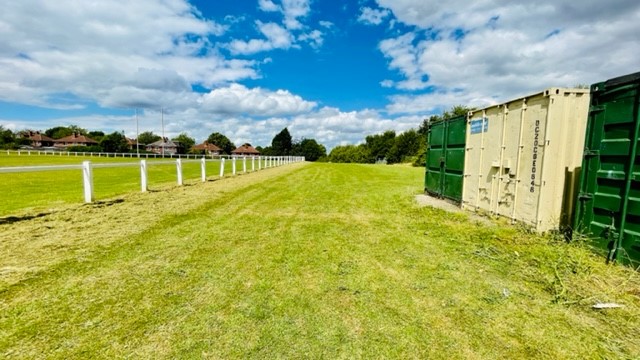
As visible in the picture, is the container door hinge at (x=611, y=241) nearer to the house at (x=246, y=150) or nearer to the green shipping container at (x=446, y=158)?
the green shipping container at (x=446, y=158)

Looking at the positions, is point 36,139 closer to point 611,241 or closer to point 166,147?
point 166,147

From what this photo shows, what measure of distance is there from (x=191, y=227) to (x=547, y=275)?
5.96 metres

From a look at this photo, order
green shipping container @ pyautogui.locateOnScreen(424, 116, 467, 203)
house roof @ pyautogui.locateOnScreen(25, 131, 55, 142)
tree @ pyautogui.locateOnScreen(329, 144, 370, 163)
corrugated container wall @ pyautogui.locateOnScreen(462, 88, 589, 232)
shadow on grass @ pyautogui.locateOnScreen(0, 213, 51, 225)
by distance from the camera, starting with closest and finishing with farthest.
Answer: corrugated container wall @ pyautogui.locateOnScreen(462, 88, 589, 232), shadow on grass @ pyautogui.locateOnScreen(0, 213, 51, 225), green shipping container @ pyautogui.locateOnScreen(424, 116, 467, 203), tree @ pyautogui.locateOnScreen(329, 144, 370, 163), house roof @ pyautogui.locateOnScreen(25, 131, 55, 142)

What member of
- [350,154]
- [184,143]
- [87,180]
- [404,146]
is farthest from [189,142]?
[87,180]

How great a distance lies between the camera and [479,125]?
28.9 ft

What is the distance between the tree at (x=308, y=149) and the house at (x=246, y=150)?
1880cm

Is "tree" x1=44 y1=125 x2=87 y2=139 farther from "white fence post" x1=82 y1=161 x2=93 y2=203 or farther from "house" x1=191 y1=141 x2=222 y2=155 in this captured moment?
"white fence post" x1=82 y1=161 x2=93 y2=203

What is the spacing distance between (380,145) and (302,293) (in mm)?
104811

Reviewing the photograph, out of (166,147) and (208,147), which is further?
(208,147)

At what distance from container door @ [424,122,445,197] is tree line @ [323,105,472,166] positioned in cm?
5592

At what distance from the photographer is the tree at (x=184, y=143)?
122m

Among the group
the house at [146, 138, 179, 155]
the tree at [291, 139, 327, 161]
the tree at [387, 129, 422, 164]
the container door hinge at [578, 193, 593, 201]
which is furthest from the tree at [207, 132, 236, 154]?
the container door hinge at [578, 193, 593, 201]

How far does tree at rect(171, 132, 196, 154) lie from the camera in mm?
121675

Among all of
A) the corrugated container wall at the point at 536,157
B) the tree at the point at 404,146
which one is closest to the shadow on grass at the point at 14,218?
the corrugated container wall at the point at 536,157
